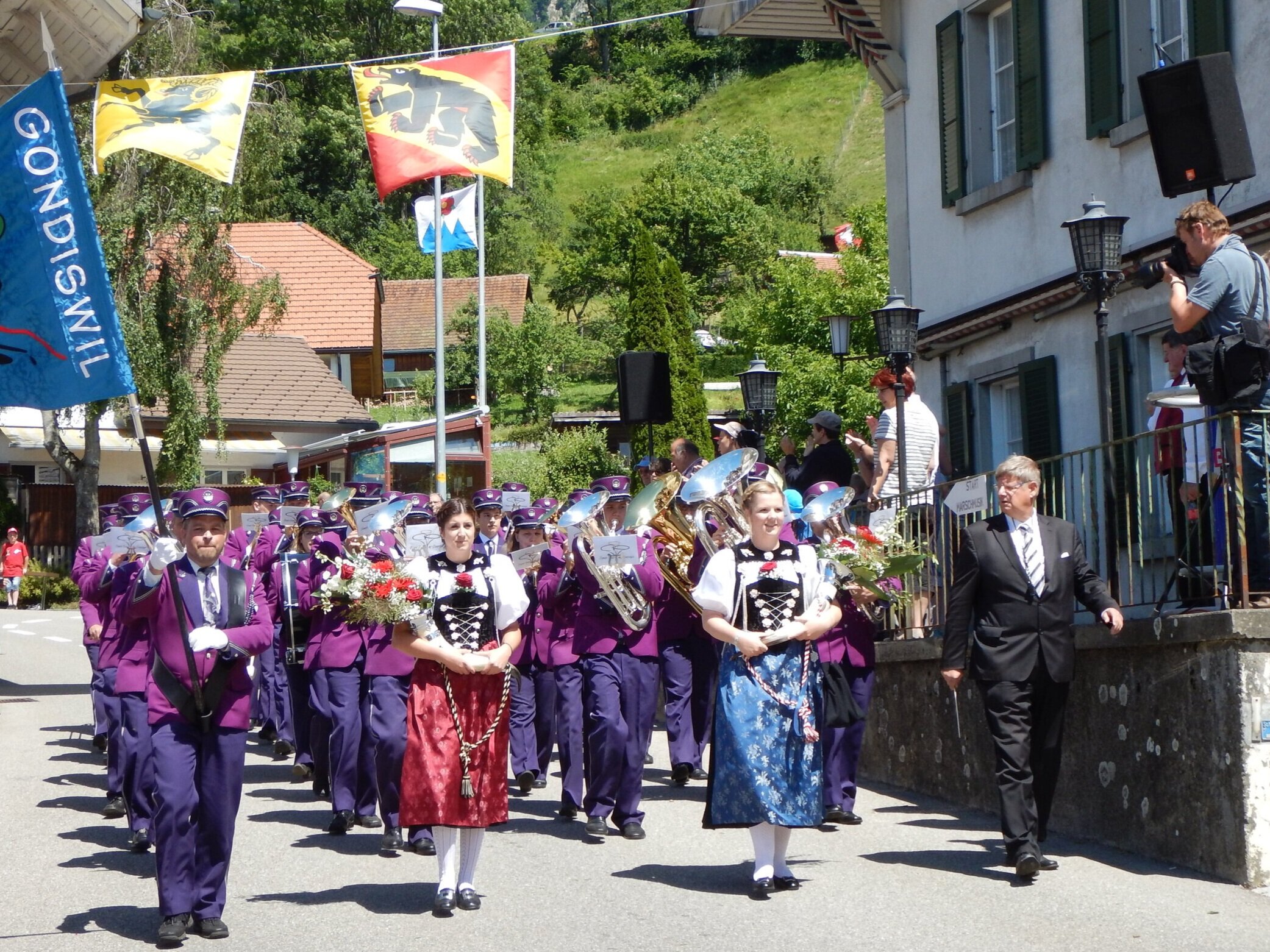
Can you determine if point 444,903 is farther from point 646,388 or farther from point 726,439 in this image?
point 646,388

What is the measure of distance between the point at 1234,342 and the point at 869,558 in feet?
6.87

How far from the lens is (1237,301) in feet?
28.9

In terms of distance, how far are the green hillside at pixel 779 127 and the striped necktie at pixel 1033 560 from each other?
104 meters

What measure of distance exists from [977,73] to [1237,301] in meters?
8.53

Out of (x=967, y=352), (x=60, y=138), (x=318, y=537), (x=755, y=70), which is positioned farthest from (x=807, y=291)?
(x=755, y=70)

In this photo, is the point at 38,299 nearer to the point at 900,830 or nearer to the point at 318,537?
the point at 318,537

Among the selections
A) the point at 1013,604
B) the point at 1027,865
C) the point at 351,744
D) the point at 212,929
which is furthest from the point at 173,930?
the point at 1013,604

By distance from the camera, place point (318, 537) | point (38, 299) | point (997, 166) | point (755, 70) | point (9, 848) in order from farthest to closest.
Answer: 1. point (755, 70)
2. point (997, 166)
3. point (318, 537)
4. point (9, 848)
5. point (38, 299)

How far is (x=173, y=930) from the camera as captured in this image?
7539 millimetres

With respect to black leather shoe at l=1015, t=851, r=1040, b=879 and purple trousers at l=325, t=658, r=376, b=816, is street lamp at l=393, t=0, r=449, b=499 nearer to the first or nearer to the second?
purple trousers at l=325, t=658, r=376, b=816

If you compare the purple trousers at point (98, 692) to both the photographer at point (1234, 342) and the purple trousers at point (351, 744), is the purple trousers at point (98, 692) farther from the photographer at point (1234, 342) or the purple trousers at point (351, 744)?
the photographer at point (1234, 342)

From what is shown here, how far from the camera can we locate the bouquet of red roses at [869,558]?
894 centimetres

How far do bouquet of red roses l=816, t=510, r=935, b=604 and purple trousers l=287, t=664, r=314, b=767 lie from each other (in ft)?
14.5

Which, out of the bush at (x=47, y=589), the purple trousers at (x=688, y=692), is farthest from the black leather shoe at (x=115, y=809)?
the bush at (x=47, y=589)
